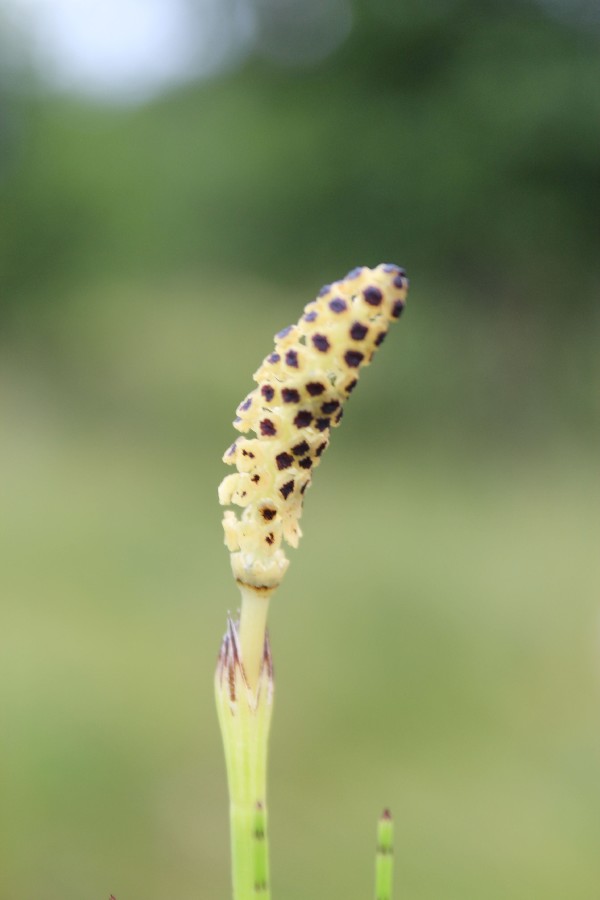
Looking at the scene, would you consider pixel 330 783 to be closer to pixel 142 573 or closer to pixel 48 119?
pixel 142 573

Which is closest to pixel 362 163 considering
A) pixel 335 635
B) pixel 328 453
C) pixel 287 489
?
pixel 328 453

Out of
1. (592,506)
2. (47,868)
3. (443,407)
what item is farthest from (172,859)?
(443,407)

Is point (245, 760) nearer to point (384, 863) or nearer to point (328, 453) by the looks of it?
point (384, 863)

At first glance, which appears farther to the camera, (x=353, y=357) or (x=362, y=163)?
(x=362, y=163)

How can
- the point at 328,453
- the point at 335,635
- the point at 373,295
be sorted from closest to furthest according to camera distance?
the point at 373,295, the point at 335,635, the point at 328,453

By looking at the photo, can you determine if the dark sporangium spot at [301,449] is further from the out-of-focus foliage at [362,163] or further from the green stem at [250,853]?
the out-of-focus foliage at [362,163]

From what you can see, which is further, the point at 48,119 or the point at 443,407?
the point at 48,119

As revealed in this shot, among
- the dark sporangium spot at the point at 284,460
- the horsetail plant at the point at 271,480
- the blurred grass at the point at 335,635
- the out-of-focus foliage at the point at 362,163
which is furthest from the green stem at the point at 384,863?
the out-of-focus foliage at the point at 362,163

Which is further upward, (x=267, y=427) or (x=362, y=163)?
(x=362, y=163)
